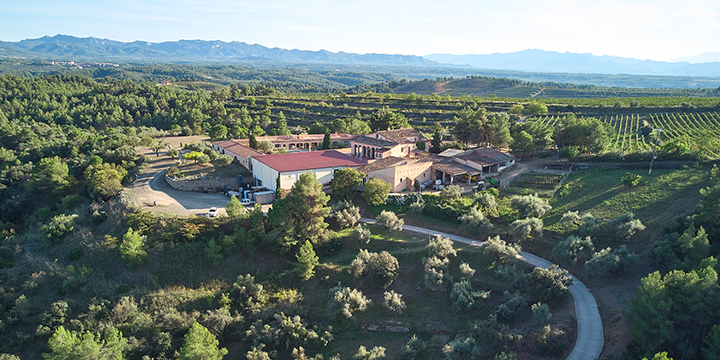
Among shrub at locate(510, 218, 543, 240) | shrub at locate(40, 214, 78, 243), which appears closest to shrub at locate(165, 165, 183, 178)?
shrub at locate(40, 214, 78, 243)

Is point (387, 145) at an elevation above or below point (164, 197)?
above

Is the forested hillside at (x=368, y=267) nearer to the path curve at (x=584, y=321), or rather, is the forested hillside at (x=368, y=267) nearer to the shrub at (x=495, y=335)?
the shrub at (x=495, y=335)

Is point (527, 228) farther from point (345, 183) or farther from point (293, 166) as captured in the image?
point (293, 166)

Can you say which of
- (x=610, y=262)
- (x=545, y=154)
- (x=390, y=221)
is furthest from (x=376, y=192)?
(x=545, y=154)

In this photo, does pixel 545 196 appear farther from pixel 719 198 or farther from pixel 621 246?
pixel 719 198

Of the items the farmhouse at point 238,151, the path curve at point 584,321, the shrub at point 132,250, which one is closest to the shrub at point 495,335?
the path curve at point 584,321
